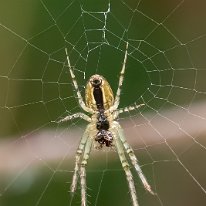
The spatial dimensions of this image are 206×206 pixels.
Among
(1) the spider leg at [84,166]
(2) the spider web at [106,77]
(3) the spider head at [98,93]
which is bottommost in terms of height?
(1) the spider leg at [84,166]

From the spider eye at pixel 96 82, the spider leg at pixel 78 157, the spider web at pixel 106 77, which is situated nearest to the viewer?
the spider eye at pixel 96 82

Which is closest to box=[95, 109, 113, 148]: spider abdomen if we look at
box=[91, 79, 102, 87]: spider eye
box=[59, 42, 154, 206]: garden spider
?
box=[59, 42, 154, 206]: garden spider

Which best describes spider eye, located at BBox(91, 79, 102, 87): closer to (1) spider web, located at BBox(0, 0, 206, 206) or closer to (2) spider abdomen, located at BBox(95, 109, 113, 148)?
(2) spider abdomen, located at BBox(95, 109, 113, 148)

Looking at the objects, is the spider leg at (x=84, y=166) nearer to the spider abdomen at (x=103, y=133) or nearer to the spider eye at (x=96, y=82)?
the spider abdomen at (x=103, y=133)

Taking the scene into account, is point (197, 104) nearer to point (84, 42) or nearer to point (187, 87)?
point (187, 87)

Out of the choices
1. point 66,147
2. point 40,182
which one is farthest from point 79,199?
point 66,147

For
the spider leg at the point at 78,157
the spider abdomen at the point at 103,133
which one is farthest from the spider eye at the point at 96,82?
the spider leg at the point at 78,157
